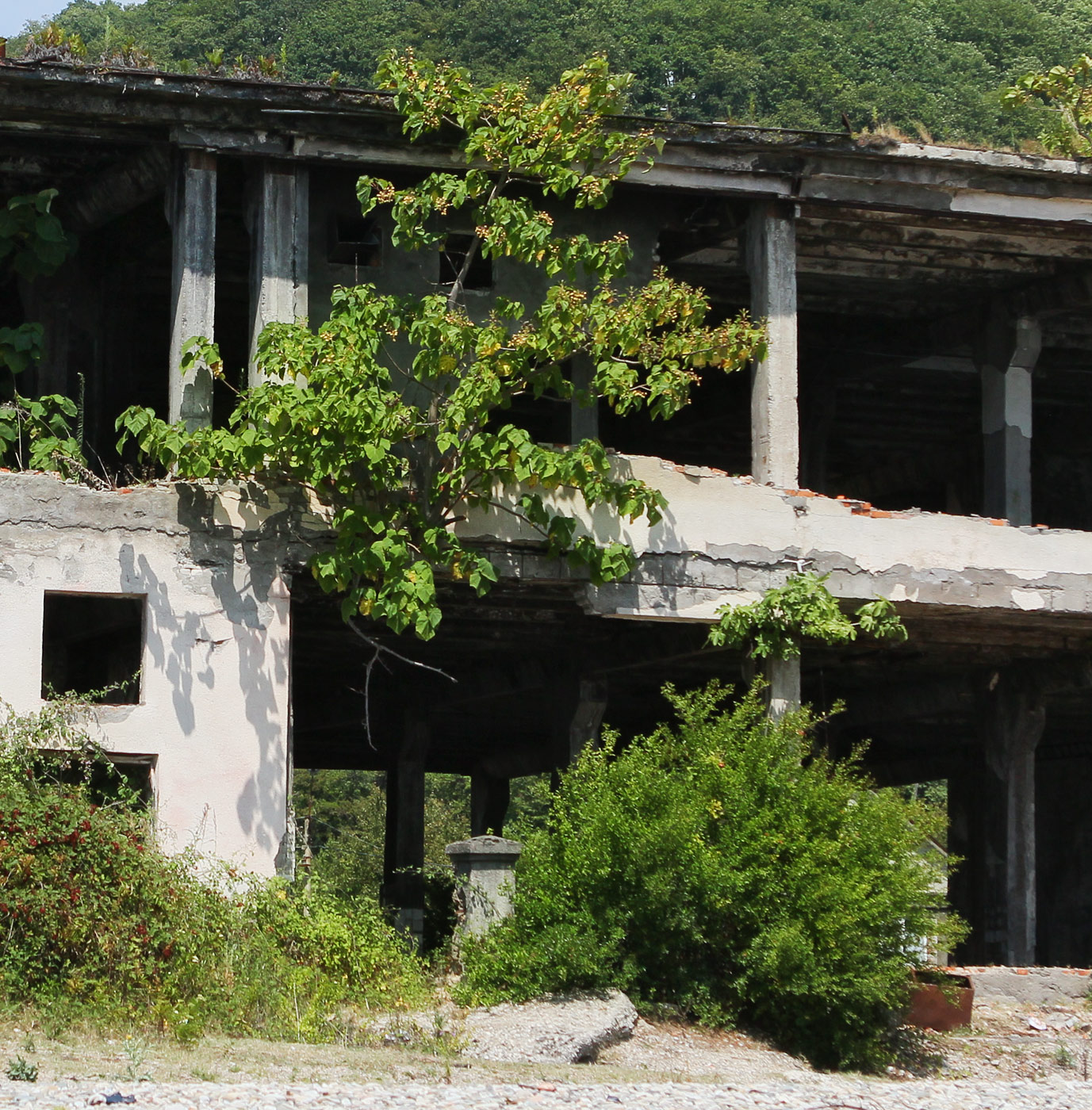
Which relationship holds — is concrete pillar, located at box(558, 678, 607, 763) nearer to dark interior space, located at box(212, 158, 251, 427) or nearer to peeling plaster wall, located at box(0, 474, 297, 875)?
dark interior space, located at box(212, 158, 251, 427)

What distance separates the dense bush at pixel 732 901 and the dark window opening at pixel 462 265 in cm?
540

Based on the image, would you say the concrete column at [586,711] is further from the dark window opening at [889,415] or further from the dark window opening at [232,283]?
the dark window opening at [889,415]

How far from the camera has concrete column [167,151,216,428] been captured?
14.8 metres

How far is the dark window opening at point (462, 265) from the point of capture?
16.8m

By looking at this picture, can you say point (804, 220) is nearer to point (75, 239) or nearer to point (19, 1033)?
point (75, 239)

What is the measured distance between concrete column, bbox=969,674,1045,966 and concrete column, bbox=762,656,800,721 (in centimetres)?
509

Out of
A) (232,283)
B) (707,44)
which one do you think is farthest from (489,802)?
(707,44)

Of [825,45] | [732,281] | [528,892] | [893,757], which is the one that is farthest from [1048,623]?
[825,45]

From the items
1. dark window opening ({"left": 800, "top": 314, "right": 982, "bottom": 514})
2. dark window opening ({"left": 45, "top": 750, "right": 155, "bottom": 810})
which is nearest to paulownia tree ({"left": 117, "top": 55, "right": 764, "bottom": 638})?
dark window opening ({"left": 45, "top": 750, "right": 155, "bottom": 810})

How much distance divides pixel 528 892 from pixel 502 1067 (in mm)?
2590

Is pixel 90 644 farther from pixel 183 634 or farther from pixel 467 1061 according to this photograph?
pixel 467 1061

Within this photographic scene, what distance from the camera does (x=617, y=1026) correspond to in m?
12.4

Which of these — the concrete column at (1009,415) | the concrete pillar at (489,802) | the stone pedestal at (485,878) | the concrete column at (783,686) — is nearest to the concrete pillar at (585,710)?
the concrete column at (783,686)

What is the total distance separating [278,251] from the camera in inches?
597
